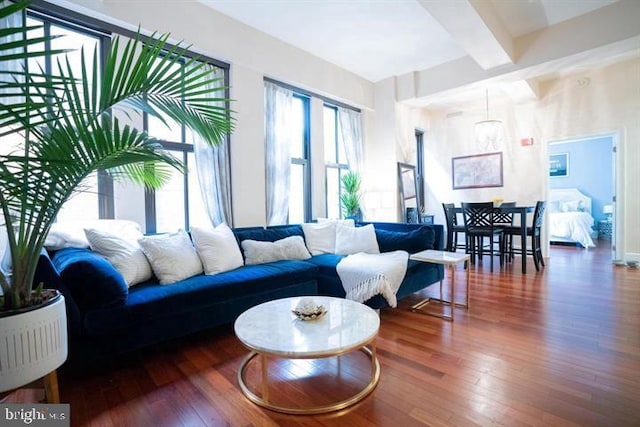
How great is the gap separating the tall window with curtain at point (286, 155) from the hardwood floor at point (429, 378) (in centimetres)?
189

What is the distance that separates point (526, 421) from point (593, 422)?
11.9 inches

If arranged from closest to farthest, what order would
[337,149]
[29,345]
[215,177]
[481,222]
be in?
[29,345]
[215,177]
[481,222]
[337,149]

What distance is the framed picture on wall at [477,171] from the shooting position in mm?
5773

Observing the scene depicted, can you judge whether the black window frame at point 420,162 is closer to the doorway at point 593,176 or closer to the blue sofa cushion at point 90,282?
the doorway at point 593,176

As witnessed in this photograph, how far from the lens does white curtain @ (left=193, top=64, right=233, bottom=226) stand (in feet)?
10.6

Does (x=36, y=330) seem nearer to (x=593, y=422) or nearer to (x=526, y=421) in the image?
(x=526, y=421)

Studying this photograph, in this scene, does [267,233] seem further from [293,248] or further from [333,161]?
[333,161]

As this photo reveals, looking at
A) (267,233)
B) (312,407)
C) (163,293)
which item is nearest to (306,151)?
(267,233)

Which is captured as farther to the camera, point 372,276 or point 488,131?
point 488,131

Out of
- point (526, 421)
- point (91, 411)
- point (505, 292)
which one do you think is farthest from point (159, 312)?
point (505, 292)

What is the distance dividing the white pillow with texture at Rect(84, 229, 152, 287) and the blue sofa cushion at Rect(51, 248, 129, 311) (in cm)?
→ 30

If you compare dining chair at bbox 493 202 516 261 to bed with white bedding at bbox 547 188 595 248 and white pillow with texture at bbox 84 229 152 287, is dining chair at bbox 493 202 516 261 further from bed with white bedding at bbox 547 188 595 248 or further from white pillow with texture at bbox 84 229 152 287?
white pillow with texture at bbox 84 229 152 287

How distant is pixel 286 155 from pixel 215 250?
1875 mm

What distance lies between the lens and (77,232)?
2225 mm
